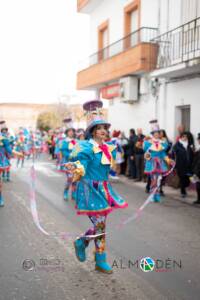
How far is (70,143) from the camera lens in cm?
1116

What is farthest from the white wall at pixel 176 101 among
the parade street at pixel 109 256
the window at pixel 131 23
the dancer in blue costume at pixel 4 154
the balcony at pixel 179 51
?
the dancer in blue costume at pixel 4 154

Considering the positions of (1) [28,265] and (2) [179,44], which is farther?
(2) [179,44]

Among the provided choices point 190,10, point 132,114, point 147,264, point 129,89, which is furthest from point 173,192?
point 147,264

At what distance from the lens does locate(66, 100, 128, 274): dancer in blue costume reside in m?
5.17

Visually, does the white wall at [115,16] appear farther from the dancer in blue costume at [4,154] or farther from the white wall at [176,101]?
the dancer in blue costume at [4,154]

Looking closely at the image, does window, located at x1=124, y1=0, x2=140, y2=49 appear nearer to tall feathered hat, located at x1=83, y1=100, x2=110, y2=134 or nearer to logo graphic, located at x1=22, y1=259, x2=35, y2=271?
tall feathered hat, located at x1=83, y1=100, x2=110, y2=134

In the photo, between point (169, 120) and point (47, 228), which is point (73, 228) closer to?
point (47, 228)

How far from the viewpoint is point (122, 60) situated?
17922mm

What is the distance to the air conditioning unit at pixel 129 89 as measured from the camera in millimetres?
18125

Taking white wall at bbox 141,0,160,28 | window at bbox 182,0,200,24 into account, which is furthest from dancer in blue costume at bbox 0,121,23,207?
white wall at bbox 141,0,160,28

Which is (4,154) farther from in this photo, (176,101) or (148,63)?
(148,63)

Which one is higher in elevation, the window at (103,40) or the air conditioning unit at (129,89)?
the window at (103,40)

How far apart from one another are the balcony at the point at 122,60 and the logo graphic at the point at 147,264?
1153 cm

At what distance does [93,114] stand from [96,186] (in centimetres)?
91
